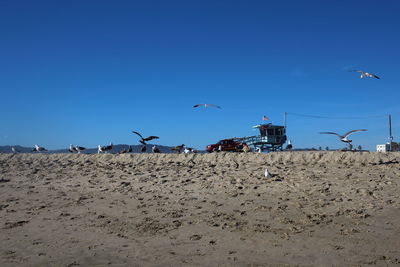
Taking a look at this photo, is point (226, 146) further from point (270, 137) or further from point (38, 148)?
point (38, 148)

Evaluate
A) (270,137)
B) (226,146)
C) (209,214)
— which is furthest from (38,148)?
(209,214)

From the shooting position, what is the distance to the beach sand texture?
726cm

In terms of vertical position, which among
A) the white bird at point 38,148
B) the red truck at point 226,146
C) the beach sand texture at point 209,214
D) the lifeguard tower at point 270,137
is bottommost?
the beach sand texture at point 209,214

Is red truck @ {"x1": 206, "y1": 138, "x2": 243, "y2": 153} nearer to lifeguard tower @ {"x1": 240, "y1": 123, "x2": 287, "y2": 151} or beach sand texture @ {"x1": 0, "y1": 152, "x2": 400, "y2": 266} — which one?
lifeguard tower @ {"x1": 240, "y1": 123, "x2": 287, "y2": 151}

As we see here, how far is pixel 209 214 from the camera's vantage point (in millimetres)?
9852

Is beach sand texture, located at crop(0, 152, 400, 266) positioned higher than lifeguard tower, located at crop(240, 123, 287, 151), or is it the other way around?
lifeguard tower, located at crop(240, 123, 287, 151)

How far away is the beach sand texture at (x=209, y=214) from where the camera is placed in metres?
7.26

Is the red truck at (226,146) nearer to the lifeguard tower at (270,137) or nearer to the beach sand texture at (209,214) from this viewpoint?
the lifeguard tower at (270,137)

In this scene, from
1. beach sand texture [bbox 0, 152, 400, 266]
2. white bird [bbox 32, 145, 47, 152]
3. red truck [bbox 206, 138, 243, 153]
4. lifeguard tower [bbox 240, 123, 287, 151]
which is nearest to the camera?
beach sand texture [bbox 0, 152, 400, 266]

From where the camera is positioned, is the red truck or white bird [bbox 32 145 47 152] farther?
the red truck

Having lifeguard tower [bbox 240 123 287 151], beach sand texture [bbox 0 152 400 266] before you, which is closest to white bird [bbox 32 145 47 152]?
beach sand texture [bbox 0 152 400 266]

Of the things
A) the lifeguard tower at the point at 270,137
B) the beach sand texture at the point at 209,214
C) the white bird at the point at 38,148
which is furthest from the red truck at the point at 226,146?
the beach sand texture at the point at 209,214

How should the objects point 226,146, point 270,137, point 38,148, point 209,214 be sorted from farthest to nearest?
point 270,137
point 226,146
point 38,148
point 209,214

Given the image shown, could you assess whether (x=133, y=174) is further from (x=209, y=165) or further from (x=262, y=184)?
(x=262, y=184)
